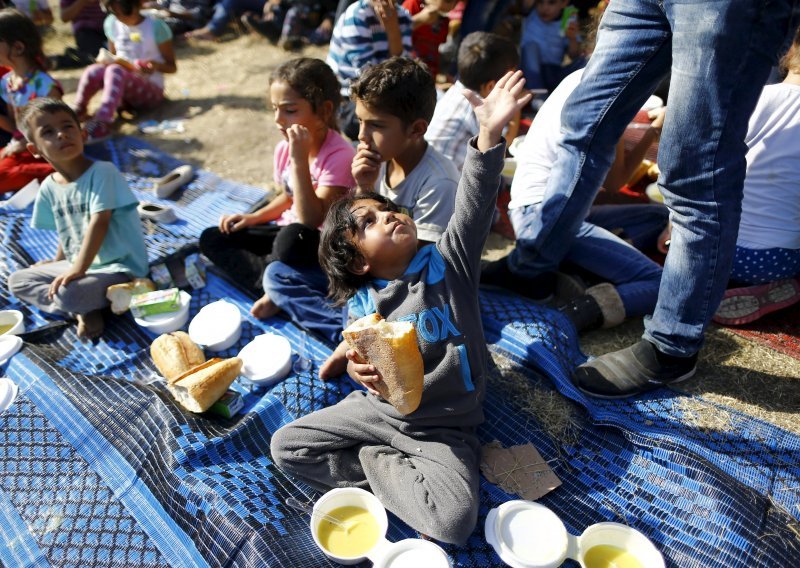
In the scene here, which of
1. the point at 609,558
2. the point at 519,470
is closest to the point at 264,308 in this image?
the point at 519,470

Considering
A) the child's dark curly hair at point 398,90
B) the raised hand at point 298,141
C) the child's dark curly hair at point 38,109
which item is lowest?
the raised hand at point 298,141

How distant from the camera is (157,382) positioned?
111 inches

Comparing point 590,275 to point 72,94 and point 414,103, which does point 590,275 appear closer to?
point 414,103

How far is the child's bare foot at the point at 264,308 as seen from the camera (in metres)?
3.10

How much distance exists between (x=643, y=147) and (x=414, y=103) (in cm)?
133

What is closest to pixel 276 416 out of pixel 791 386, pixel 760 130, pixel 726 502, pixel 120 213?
pixel 120 213

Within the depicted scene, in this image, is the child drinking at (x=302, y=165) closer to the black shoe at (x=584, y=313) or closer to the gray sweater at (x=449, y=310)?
the gray sweater at (x=449, y=310)

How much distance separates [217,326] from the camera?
9.82 feet

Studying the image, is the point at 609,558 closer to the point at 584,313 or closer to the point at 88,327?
the point at 584,313

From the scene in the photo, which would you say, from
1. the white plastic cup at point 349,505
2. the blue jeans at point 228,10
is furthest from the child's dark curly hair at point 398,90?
the blue jeans at point 228,10

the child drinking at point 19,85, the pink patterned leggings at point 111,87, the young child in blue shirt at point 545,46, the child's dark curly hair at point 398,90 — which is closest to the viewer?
the child's dark curly hair at point 398,90

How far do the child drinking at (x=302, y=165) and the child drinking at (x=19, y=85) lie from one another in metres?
2.18

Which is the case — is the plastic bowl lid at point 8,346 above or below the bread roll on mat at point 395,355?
below

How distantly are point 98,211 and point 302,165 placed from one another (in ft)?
3.61
